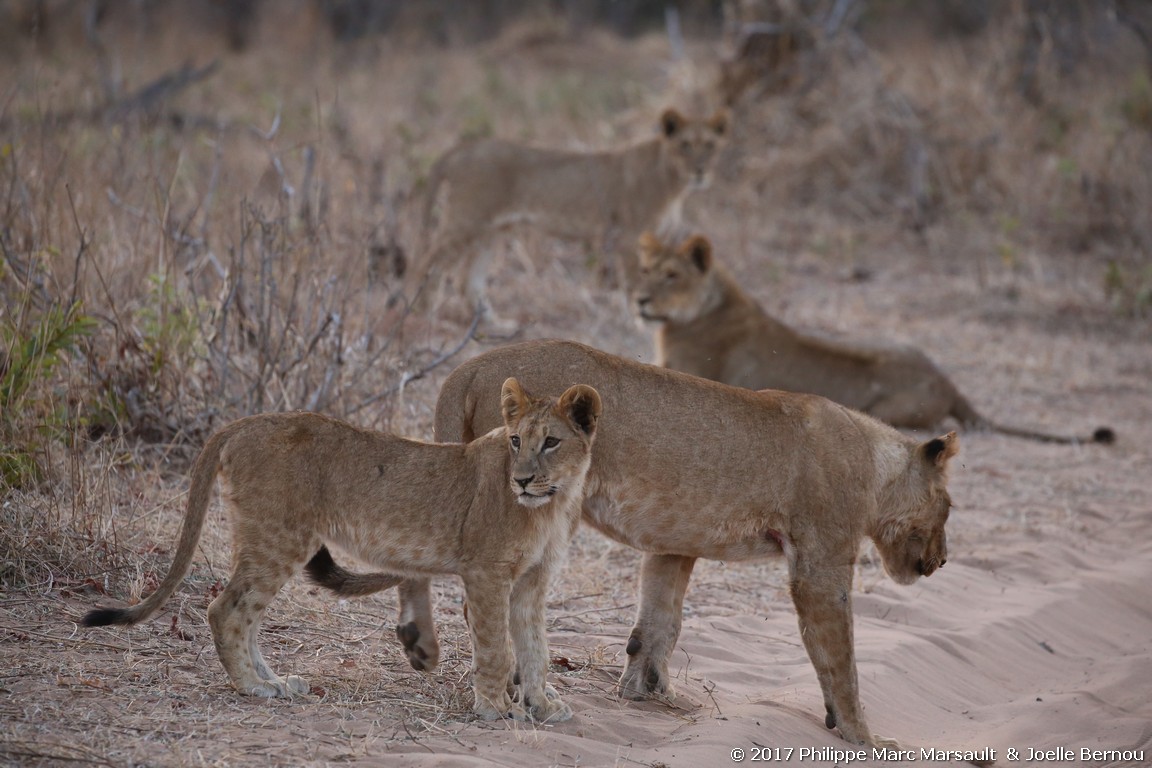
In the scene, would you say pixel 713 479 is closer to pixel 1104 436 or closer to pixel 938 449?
pixel 938 449

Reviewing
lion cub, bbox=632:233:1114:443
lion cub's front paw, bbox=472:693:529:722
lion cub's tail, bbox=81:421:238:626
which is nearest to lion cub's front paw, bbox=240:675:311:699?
lion cub's tail, bbox=81:421:238:626

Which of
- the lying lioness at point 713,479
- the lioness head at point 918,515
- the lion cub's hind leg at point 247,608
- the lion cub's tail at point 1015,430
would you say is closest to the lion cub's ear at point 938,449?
the lioness head at point 918,515

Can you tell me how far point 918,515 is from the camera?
4.91 m

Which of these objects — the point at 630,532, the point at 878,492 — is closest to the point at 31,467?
the point at 630,532

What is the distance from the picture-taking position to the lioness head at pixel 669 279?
8758 mm

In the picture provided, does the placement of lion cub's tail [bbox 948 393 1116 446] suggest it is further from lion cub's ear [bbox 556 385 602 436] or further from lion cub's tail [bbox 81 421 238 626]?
lion cub's tail [bbox 81 421 238 626]

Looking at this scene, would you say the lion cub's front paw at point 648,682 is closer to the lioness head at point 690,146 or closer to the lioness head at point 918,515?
the lioness head at point 918,515

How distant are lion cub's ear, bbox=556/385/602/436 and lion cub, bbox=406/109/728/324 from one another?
21.9 feet

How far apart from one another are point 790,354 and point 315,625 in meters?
4.61

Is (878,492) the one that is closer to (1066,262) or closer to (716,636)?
(716,636)

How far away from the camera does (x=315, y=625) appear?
502 cm

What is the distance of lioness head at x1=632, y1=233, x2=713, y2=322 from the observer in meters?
8.76

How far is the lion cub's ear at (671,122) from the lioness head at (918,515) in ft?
23.0

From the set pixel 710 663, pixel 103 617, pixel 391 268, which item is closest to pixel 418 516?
pixel 103 617
